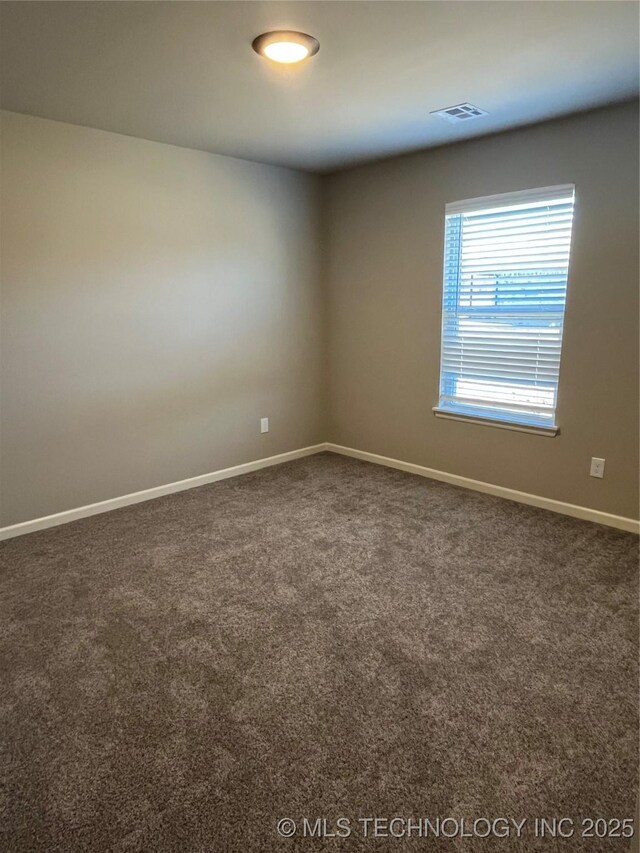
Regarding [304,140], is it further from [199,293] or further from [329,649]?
[329,649]

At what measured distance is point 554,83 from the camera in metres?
2.60

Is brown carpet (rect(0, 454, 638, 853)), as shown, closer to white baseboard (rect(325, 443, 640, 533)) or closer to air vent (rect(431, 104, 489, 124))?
white baseboard (rect(325, 443, 640, 533))

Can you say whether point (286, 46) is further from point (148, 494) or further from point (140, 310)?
point (148, 494)

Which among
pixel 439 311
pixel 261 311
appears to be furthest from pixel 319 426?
pixel 439 311

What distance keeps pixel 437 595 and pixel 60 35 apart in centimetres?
285

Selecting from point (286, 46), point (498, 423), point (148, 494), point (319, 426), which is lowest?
point (148, 494)

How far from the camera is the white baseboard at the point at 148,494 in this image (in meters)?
3.35

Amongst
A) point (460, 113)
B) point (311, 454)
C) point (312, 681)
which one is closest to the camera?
point (312, 681)

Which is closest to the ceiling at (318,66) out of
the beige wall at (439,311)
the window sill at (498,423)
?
the beige wall at (439,311)

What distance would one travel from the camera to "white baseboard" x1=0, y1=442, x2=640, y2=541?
3.34m

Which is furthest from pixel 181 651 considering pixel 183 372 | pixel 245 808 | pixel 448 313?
pixel 448 313

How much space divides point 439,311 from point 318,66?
2.00 meters

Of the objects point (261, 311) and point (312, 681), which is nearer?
point (312, 681)

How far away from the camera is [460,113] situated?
3006 mm
